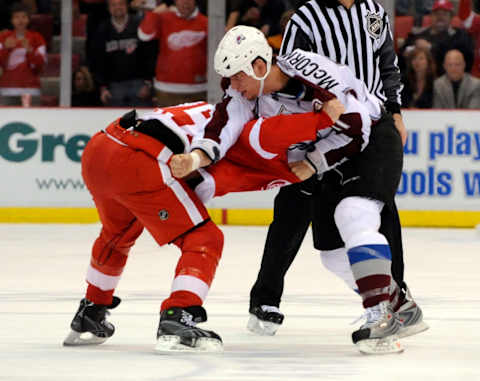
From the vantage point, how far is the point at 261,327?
4062 millimetres

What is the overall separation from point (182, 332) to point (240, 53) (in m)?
0.80

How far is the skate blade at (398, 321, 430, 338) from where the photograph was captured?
3.93m

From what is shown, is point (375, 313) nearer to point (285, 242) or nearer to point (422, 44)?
point (285, 242)

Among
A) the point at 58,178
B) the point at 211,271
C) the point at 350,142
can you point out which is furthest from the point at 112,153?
the point at 58,178

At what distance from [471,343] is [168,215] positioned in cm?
104

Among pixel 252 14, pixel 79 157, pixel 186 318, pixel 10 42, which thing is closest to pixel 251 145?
pixel 186 318

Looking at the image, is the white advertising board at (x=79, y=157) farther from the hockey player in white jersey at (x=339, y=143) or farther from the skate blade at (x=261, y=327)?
the hockey player in white jersey at (x=339, y=143)

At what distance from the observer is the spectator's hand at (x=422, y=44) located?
8844 millimetres

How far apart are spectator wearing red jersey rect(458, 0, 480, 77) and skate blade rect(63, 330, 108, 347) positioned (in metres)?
5.74

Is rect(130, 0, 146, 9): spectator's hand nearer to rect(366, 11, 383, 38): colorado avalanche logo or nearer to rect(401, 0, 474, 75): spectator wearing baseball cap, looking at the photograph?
rect(401, 0, 474, 75): spectator wearing baseball cap

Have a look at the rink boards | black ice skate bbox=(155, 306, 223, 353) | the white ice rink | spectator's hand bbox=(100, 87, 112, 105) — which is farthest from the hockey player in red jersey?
spectator's hand bbox=(100, 87, 112, 105)

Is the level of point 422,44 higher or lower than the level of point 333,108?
lower

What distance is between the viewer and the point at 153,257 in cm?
657

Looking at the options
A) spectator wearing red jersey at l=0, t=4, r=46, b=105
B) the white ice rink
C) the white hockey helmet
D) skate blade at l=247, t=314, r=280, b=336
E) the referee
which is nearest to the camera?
the white ice rink
